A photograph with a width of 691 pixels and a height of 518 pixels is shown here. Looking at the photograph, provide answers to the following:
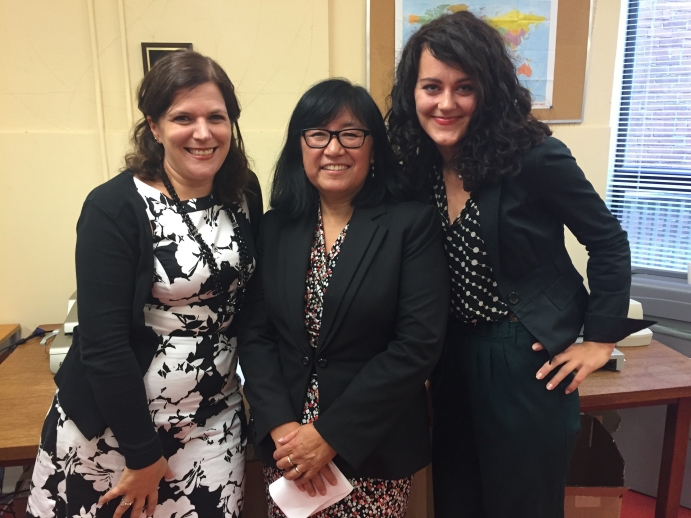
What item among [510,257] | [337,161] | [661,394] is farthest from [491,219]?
[661,394]

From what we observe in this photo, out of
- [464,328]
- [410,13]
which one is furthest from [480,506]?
[410,13]

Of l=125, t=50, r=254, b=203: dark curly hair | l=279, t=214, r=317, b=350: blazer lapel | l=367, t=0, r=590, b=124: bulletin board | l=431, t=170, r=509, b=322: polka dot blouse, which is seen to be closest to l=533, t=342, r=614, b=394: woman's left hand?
l=431, t=170, r=509, b=322: polka dot blouse

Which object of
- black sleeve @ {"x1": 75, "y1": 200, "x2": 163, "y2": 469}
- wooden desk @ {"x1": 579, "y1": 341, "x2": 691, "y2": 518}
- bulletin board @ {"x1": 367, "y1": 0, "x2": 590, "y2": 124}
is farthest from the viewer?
bulletin board @ {"x1": 367, "y1": 0, "x2": 590, "y2": 124}

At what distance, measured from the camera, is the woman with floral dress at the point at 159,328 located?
1.07 m

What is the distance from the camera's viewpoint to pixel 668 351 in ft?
6.11

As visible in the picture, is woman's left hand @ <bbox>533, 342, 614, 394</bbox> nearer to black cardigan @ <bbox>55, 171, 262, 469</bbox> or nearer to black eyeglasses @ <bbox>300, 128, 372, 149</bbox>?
black eyeglasses @ <bbox>300, 128, 372, 149</bbox>

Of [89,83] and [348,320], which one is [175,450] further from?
[89,83]

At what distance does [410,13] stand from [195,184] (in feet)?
4.35

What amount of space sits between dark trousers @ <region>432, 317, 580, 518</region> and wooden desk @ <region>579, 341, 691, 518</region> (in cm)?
39

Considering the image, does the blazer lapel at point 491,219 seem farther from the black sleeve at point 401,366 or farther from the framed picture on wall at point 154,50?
the framed picture on wall at point 154,50

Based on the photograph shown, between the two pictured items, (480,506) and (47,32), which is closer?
(480,506)

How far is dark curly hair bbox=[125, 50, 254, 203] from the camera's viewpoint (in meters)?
1.12

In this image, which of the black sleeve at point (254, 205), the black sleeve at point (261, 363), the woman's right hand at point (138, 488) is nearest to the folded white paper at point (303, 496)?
the black sleeve at point (261, 363)

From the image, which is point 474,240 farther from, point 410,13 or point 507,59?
point 410,13
